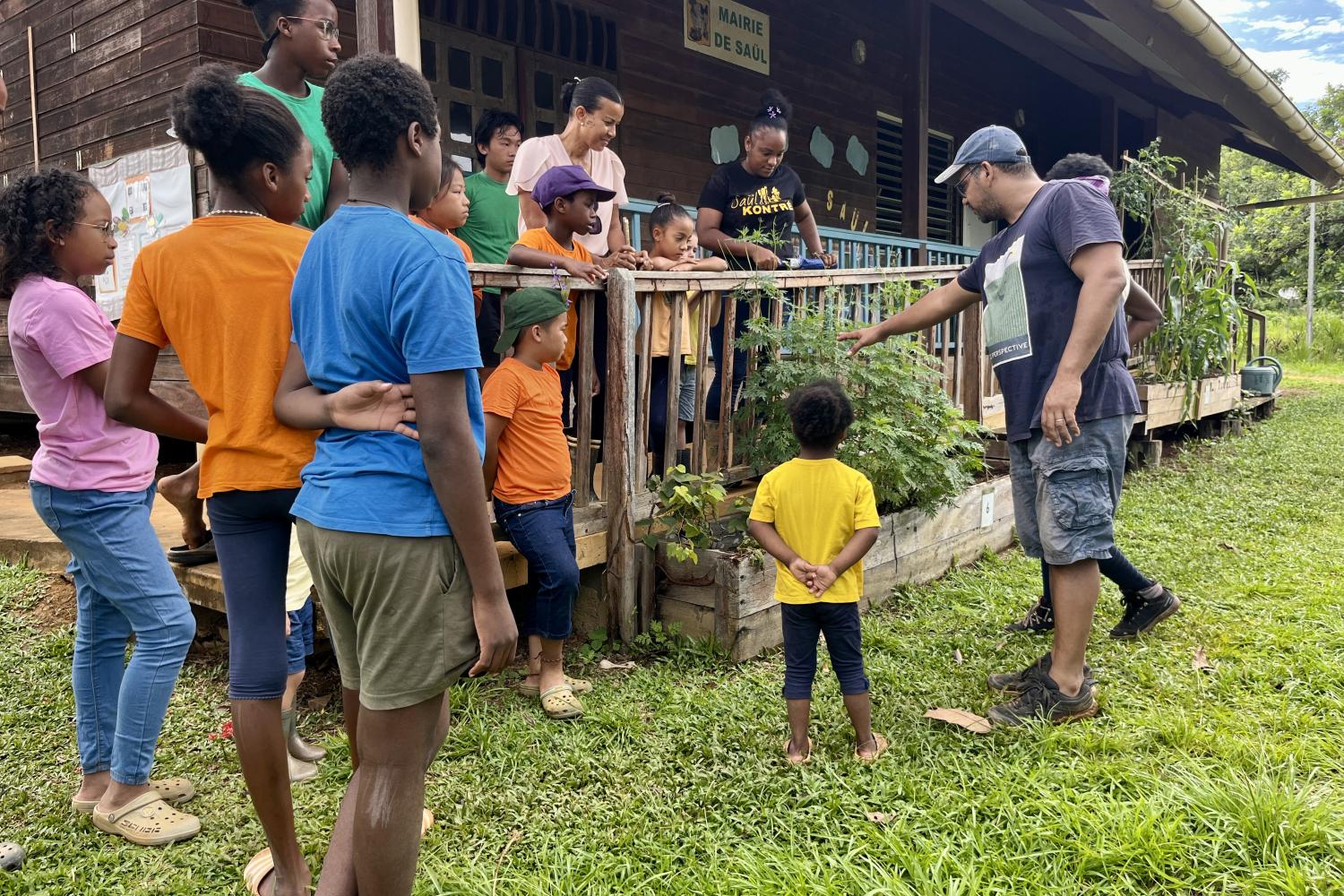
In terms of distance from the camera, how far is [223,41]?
5.51m

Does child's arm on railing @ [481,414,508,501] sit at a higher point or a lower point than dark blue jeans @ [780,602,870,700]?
higher

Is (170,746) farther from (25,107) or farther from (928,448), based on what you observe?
(25,107)

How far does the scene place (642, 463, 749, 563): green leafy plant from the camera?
3711mm

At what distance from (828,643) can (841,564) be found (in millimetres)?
257

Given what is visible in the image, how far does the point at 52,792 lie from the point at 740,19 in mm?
8372

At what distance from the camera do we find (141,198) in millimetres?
6031

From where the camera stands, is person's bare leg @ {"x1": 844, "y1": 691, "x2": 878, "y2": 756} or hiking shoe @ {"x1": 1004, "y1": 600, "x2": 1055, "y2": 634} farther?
hiking shoe @ {"x1": 1004, "y1": 600, "x2": 1055, "y2": 634}

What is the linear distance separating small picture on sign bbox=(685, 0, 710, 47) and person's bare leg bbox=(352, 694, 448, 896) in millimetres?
7831

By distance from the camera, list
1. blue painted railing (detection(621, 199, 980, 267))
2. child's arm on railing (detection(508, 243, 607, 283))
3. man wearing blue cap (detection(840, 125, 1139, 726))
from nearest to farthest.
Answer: man wearing blue cap (detection(840, 125, 1139, 726)) → child's arm on railing (detection(508, 243, 607, 283)) → blue painted railing (detection(621, 199, 980, 267))

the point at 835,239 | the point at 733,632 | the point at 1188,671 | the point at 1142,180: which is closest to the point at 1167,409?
the point at 1142,180

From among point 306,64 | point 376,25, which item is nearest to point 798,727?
point 306,64

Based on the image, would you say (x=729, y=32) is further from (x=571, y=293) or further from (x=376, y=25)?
(x=571, y=293)

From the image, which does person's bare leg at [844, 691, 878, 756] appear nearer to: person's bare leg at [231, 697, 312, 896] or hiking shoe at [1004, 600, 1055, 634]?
hiking shoe at [1004, 600, 1055, 634]

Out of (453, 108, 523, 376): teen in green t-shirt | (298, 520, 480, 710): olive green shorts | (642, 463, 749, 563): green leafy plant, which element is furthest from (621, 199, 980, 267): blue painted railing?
(298, 520, 480, 710): olive green shorts
